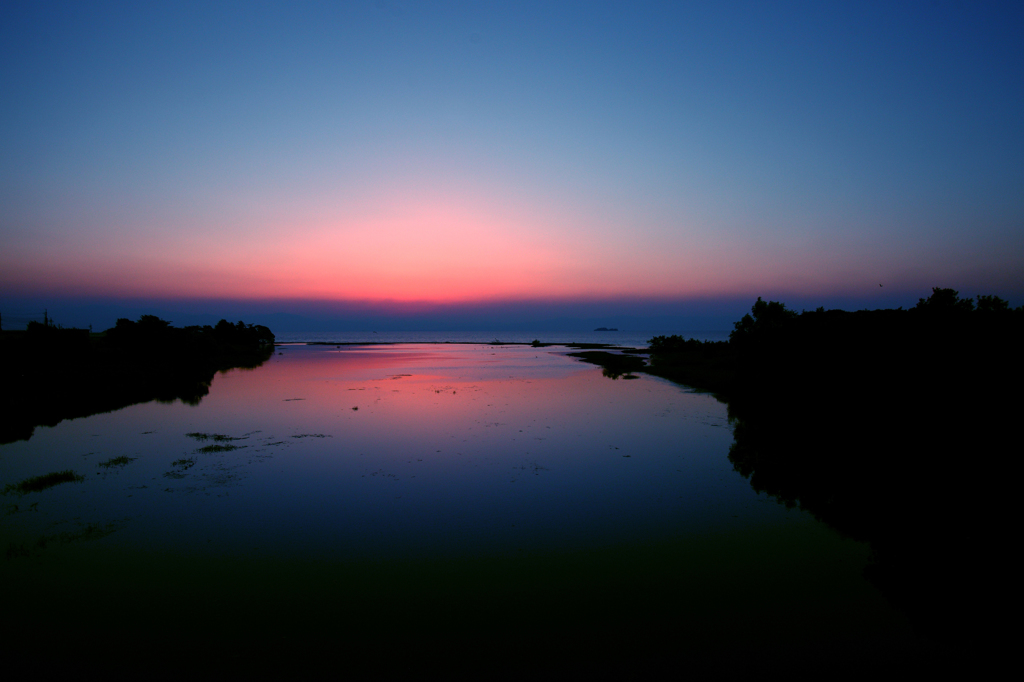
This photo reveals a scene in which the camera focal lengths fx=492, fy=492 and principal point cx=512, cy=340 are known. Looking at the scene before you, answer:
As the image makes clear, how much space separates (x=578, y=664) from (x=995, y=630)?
20.5ft

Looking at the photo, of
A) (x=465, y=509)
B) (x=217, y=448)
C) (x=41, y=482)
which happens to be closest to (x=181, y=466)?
(x=217, y=448)

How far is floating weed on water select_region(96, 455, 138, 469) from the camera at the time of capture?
52.9 ft

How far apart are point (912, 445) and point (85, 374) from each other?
46807mm

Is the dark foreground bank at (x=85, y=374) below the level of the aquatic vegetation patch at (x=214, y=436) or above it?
above

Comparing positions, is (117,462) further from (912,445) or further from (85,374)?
(912,445)

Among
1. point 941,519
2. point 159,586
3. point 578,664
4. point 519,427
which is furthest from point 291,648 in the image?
point 519,427

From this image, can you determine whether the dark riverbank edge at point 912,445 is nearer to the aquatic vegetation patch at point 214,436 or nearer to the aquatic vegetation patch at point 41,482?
the aquatic vegetation patch at point 214,436

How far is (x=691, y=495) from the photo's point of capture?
1359 cm

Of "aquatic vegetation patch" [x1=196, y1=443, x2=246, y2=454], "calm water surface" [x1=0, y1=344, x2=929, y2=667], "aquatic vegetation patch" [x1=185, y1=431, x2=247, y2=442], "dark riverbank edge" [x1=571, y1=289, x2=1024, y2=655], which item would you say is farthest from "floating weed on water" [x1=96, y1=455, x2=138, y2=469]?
"dark riverbank edge" [x1=571, y1=289, x2=1024, y2=655]

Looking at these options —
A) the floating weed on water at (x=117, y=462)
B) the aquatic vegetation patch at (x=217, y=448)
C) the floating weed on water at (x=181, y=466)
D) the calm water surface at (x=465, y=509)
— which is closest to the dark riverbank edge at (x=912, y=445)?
the calm water surface at (x=465, y=509)

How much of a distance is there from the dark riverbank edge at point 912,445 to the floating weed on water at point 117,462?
20187 millimetres

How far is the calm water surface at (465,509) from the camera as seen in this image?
865 cm

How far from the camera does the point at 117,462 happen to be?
16484 millimetres

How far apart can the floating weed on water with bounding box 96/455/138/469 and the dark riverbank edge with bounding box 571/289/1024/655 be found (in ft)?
66.2
